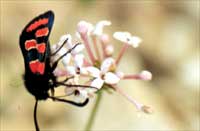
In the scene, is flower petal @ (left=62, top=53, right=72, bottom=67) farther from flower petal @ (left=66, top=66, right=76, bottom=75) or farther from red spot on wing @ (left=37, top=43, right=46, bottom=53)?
red spot on wing @ (left=37, top=43, right=46, bottom=53)

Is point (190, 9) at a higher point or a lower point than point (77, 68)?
lower

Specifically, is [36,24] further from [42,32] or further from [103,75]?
[103,75]

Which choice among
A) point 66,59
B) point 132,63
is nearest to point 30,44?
point 66,59

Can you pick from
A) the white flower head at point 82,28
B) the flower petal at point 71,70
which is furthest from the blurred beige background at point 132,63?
the flower petal at point 71,70

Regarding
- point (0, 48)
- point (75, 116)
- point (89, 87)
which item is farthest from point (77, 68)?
point (0, 48)

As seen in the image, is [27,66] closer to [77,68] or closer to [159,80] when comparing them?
[77,68]

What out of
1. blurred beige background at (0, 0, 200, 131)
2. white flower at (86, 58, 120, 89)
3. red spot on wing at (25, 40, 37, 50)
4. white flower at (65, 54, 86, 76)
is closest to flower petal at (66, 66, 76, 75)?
white flower at (65, 54, 86, 76)
